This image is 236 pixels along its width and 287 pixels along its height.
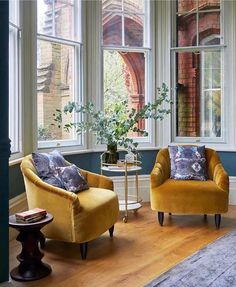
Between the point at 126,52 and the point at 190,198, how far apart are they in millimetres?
2310

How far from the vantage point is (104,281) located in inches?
109

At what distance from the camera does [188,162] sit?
14.5 ft

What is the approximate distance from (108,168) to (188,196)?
96cm

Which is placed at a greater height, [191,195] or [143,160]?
[143,160]

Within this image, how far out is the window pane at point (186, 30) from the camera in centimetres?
530

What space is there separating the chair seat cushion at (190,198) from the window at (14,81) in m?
1.57

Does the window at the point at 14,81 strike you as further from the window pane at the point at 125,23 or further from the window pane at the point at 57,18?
the window pane at the point at 125,23

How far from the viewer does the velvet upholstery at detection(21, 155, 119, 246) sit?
3.12 meters

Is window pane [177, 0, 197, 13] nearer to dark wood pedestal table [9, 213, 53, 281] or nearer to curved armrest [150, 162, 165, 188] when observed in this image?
curved armrest [150, 162, 165, 188]

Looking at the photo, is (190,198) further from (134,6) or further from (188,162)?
(134,6)

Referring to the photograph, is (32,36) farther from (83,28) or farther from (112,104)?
(112,104)

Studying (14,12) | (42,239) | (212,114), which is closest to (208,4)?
(212,114)

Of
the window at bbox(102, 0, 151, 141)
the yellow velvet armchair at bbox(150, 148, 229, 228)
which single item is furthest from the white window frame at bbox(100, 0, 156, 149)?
the yellow velvet armchair at bbox(150, 148, 229, 228)

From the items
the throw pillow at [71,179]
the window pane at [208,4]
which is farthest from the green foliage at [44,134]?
the window pane at [208,4]
